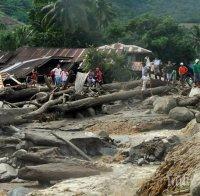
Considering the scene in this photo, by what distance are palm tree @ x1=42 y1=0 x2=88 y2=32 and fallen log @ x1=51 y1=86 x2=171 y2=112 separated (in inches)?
857

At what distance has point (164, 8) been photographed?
247ft

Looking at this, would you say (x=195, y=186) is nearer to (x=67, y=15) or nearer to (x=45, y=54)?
(x=45, y=54)

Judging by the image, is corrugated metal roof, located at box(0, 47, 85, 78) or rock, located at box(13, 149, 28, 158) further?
corrugated metal roof, located at box(0, 47, 85, 78)

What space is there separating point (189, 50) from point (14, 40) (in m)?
16.5

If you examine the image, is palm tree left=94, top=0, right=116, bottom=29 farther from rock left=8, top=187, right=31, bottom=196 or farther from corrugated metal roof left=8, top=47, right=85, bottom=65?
rock left=8, top=187, right=31, bottom=196

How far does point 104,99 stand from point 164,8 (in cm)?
5666

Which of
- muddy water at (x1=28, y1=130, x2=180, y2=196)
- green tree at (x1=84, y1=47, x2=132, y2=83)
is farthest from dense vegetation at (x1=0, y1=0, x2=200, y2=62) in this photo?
muddy water at (x1=28, y1=130, x2=180, y2=196)

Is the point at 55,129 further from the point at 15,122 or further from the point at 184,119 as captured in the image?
the point at 184,119

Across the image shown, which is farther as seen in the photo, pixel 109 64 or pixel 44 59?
pixel 44 59

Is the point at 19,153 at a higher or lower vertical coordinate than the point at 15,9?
higher

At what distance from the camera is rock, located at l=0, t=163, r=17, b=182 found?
38.8ft

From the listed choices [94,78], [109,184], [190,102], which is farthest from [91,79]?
[109,184]

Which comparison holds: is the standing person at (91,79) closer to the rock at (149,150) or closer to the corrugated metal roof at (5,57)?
the rock at (149,150)

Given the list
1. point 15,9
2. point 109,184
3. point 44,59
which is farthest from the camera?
point 15,9
